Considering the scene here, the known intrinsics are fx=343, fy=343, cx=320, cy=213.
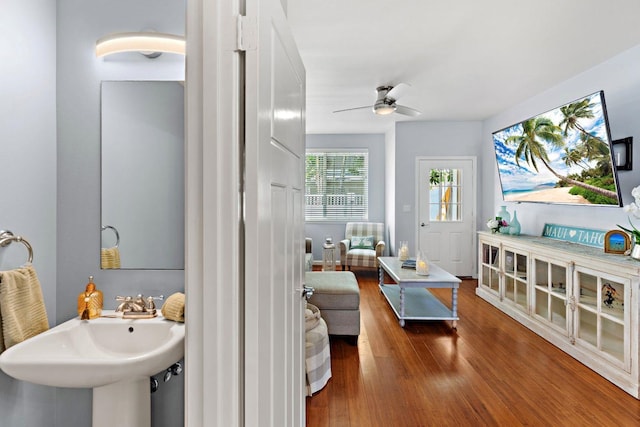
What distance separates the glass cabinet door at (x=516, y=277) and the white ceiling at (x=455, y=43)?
1.86 m

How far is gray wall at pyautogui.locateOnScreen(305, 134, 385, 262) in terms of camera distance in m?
6.46

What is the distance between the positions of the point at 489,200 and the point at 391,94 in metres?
2.83

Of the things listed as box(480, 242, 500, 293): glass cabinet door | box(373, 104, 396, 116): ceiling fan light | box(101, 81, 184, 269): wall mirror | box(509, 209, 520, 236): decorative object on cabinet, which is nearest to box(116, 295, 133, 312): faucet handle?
box(101, 81, 184, 269): wall mirror

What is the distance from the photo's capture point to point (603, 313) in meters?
2.44

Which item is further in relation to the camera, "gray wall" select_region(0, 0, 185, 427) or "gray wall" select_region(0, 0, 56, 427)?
"gray wall" select_region(0, 0, 185, 427)

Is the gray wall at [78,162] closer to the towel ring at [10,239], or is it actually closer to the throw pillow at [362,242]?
the towel ring at [10,239]

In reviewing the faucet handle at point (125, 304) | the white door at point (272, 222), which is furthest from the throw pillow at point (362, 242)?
the faucet handle at point (125, 304)

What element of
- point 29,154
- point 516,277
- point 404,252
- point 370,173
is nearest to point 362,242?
point 370,173

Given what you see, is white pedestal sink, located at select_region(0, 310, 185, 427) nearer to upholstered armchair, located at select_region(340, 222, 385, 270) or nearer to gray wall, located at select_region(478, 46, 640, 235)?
gray wall, located at select_region(478, 46, 640, 235)

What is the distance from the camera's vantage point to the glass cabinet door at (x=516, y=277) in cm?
347

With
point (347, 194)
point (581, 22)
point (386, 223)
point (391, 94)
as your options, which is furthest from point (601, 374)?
point (347, 194)

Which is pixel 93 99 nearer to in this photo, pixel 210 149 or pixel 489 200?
pixel 210 149

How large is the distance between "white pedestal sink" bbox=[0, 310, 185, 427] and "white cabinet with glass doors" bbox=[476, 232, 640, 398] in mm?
2715

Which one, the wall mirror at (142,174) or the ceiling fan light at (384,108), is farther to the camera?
the ceiling fan light at (384,108)
